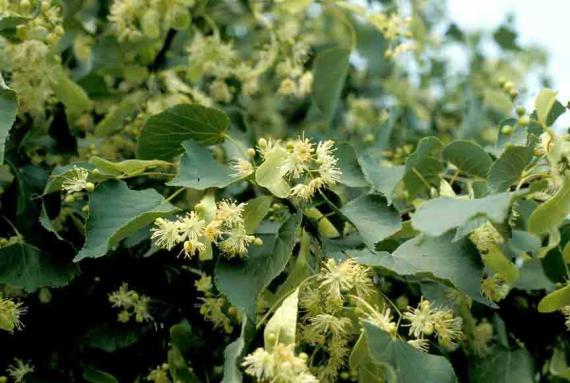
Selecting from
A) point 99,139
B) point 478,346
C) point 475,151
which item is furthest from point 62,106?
point 478,346

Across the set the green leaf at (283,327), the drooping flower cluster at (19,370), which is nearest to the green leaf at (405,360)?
the green leaf at (283,327)

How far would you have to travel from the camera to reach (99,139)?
1809 millimetres

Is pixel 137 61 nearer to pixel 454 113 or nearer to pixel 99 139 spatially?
pixel 99 139

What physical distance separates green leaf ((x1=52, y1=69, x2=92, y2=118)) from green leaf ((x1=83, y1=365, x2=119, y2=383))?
1.95ft

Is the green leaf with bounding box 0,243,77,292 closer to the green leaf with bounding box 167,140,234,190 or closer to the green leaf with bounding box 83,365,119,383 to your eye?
the green leaf with bounding box 83,365,119,383

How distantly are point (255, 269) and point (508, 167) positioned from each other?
430 millimetres

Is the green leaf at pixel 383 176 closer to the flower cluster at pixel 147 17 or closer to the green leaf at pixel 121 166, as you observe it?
the green leaf at pixel 121 166

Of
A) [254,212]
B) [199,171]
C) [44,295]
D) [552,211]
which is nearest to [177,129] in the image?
[199,171]

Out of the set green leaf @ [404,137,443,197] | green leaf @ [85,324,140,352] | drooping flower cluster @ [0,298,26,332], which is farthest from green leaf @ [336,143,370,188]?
drooping flower cluster @ [0,298,26,332]

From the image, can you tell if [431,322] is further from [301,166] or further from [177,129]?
[177,129]

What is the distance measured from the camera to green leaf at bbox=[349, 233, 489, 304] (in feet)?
3.85

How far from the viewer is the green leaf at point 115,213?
1.20 m

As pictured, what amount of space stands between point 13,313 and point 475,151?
2.94ft

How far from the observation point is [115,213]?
125 centimetres
